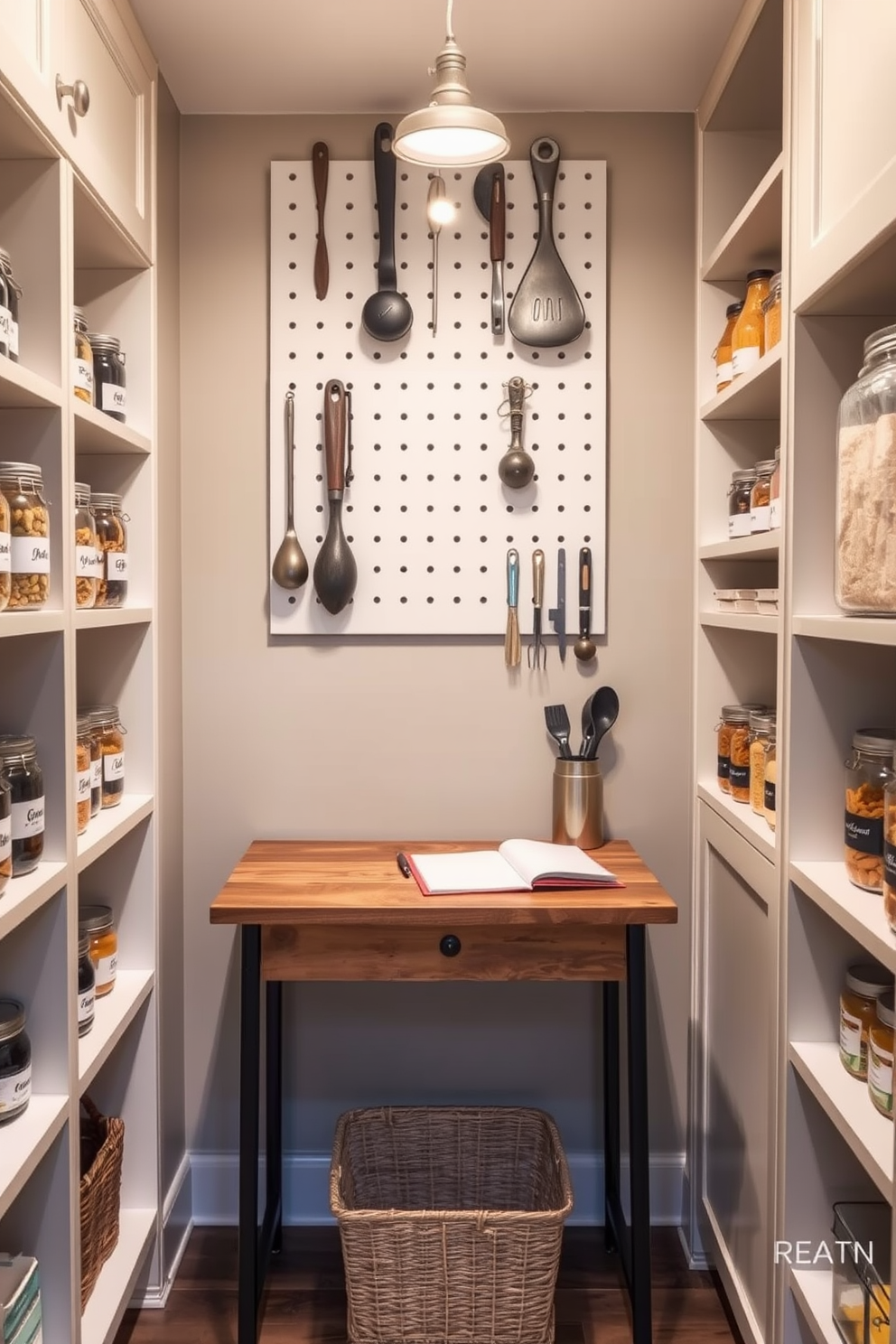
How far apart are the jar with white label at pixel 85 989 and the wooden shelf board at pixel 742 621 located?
1.20 m

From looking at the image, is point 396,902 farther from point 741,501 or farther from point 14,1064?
point 741,501

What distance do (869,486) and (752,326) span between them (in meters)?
0.74

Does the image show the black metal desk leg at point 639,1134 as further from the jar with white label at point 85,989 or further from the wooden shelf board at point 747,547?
the jar with white label at point 85,989

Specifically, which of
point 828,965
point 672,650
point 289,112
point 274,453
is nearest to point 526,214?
point 289,112

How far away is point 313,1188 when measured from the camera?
2.30 metres

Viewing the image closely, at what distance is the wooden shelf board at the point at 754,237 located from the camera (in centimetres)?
168

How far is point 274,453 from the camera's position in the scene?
7.38 feet

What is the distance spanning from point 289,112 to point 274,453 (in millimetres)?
708

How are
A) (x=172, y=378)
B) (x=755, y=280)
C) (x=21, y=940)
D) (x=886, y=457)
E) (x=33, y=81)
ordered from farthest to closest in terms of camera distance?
(x=172, y=378) < (x=755, y=280) < (x=21, y=940) < (x=33, y=81) < (x=886, y=457)

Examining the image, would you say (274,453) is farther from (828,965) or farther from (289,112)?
(828,965)

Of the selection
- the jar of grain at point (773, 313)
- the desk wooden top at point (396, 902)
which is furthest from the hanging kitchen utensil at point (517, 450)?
the desk wooden top at point (396, 902)

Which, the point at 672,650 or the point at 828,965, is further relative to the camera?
the point at 672,650

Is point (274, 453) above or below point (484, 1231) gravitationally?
above

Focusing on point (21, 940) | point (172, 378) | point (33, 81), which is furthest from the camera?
point (172, 378)
